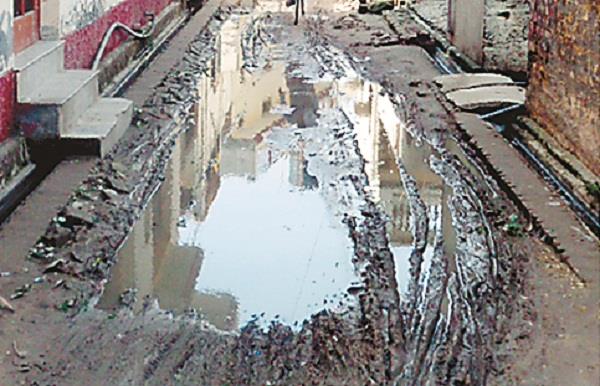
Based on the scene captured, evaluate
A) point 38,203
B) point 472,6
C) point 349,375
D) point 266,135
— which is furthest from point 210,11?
point 349,375

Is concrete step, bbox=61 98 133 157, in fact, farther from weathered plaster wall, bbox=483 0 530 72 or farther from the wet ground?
weathered plaster wall, bbox=483 0 530 72

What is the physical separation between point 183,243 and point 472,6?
7.54 metres

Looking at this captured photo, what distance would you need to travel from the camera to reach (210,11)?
20.3 m

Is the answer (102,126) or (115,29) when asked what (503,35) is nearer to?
(115,29)

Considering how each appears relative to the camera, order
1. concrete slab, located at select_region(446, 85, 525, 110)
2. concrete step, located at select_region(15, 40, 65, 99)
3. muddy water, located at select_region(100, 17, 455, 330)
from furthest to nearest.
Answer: concrete slab, located at select_region(446, 85, 525, 110) → concrete step, located at select_region(15, 40, 65, 99) → muddy water, located at select_region(100, 17, 455, 330)

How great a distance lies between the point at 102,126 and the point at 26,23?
3.69 ft

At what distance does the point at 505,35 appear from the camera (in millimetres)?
12977

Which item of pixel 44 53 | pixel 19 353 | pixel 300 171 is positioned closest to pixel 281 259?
pixel 19 353

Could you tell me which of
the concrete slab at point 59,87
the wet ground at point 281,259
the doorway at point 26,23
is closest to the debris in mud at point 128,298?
the wet ground at point 281,259

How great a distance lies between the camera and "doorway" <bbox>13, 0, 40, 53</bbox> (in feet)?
30.2

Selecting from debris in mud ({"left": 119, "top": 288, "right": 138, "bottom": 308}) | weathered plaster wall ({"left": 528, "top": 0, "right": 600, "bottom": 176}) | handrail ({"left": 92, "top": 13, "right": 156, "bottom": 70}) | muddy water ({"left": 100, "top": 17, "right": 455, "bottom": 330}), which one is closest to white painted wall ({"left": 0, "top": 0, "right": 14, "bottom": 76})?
muddy water ({"left": 100, "top": 17, "right": 455, "bottom": 330})

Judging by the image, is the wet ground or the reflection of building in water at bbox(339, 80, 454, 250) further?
the reflection of building in water at bbox(339, 80, 454, 250)

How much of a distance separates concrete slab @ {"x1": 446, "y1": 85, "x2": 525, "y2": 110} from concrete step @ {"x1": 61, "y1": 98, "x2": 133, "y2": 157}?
336cm

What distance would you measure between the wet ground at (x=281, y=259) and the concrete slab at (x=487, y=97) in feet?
1.31
